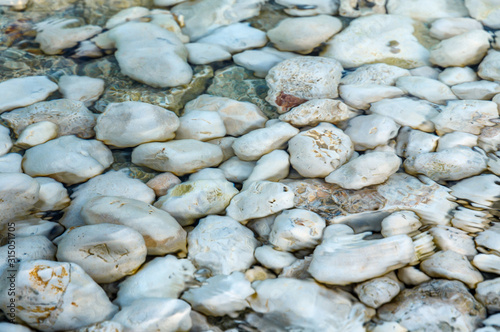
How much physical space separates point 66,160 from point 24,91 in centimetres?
71

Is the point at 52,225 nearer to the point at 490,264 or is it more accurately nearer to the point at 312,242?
the point at 312,242

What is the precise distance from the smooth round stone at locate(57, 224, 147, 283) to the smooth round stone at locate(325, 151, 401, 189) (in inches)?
38.6

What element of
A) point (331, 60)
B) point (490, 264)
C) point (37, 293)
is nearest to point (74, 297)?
point (37, 293)

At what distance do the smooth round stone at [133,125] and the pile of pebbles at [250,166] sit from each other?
1cm

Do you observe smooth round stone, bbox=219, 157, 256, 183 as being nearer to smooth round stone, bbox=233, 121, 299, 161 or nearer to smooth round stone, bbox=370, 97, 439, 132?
smooth round stone, bbox=233, 121, 299, 161

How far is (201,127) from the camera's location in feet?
8.39

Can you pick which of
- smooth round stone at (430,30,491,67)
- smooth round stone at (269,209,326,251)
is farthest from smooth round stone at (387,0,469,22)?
smooth round stone at (269,209,326,251)

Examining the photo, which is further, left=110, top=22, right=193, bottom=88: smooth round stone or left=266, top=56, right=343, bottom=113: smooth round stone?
left=110, top=22, right=193, bottom=88: smooth round stone

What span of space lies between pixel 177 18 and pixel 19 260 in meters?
2.19

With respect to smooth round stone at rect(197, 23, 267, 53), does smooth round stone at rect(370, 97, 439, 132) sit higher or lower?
lower

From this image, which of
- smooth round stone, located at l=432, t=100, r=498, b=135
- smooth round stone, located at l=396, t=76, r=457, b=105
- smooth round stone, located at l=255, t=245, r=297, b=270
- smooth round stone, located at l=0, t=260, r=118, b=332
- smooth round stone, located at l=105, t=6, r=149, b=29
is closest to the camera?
smooth round stone, located at l=0, t=260, r=118, b=332

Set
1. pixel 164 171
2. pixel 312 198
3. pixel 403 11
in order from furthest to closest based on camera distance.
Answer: pixel 403 11 → pixel 164 171 → pixel 312 198

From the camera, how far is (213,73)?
302cm

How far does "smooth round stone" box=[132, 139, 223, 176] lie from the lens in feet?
7.68
